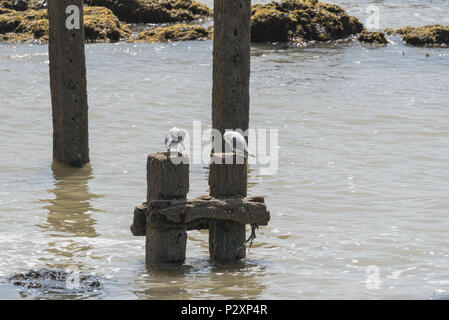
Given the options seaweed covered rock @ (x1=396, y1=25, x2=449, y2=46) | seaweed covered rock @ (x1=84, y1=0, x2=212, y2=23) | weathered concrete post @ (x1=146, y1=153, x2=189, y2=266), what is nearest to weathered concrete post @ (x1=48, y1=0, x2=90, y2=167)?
weathered concrete post @ (x1=146, y1=153, x2=189, y2=266)

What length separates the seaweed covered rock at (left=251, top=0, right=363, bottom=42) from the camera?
26.3 meters

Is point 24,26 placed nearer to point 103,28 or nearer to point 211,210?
point 103,28

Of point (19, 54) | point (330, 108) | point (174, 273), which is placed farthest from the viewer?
point (19, 54)

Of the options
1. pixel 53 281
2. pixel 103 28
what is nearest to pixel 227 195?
pixel 53 281

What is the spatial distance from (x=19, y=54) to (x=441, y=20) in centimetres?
1577

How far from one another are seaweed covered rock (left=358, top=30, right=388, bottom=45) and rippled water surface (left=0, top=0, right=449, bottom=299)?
351 centimetres

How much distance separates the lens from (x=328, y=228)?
9586mm

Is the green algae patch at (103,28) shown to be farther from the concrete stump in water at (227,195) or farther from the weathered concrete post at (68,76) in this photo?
the concrete stump in water at (227,195)

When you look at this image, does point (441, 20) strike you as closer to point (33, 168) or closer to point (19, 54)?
point (19, 54)

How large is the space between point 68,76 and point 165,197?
170 inches

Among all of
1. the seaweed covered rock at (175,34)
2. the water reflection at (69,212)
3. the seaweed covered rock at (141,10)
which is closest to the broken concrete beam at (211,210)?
the water reflection at (69,212)

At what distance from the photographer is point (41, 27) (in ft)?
83.4

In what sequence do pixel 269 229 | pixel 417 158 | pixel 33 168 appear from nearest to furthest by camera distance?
pixel 269 229
pixel 33 168
pixel 417 158
